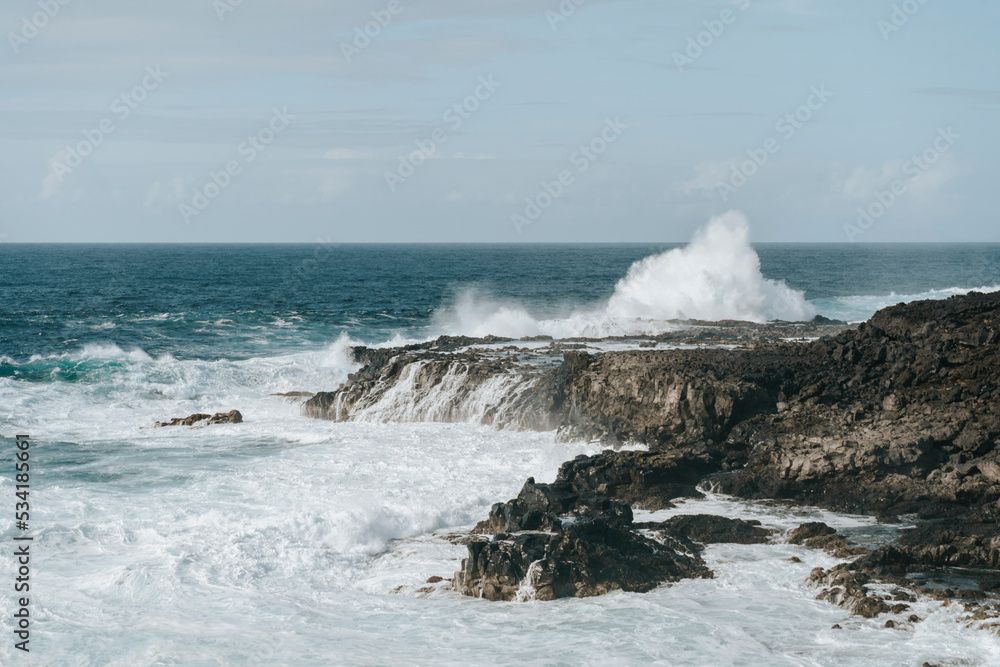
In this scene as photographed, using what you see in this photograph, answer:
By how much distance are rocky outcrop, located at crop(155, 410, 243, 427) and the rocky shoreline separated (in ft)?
9.32

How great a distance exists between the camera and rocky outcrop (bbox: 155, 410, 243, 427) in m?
23.8

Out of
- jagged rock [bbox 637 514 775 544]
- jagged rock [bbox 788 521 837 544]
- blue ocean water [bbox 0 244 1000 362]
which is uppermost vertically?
blue ocean water [bbox 0 244 1000 362]

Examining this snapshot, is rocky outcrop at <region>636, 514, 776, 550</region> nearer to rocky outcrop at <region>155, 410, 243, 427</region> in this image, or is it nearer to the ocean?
the ocean

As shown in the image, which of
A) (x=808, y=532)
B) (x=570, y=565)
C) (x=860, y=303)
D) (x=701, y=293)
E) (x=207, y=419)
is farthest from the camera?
(x=860, y=303)

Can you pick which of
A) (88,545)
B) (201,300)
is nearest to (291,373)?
(88,545)

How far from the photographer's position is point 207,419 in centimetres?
2420

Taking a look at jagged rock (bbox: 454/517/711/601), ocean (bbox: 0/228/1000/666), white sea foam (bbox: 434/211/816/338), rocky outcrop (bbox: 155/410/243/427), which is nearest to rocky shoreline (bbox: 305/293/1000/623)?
jagged rock (bbox: 454/517/711/601)

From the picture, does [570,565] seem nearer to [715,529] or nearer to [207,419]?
[715,529]

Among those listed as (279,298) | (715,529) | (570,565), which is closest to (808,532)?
(715,529)

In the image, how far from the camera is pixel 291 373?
3123 centimetres

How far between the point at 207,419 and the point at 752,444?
15.4 metres

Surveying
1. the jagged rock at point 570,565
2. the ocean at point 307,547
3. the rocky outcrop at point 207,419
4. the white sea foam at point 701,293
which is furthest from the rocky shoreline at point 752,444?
the white sea foam at point 701,293

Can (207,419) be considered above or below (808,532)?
below

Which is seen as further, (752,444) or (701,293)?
(701,293)
